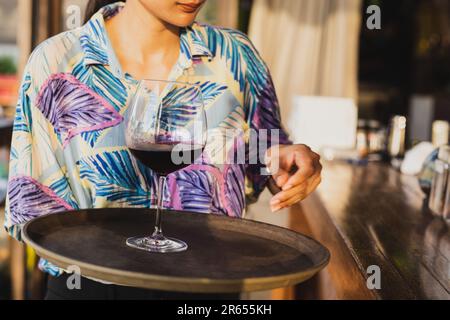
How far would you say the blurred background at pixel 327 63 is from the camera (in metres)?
3.76

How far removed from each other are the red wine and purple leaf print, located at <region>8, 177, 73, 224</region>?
1.31 ft

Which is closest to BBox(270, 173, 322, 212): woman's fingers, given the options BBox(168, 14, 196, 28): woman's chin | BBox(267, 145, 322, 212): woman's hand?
BBox(267, 145, 322, 212): woman's hand

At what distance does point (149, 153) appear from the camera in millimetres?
1095

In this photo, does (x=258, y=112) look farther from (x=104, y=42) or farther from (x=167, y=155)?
(x=167, y=155)

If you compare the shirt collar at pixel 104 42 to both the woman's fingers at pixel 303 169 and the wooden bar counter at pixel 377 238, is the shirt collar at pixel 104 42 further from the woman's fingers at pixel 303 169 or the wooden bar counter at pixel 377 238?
the wooden bar counter at pixel 377 238

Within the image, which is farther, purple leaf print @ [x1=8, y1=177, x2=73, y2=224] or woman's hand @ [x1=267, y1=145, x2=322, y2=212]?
purple leaf print @ [x1=8, y1=177, x2=73, y2=224]

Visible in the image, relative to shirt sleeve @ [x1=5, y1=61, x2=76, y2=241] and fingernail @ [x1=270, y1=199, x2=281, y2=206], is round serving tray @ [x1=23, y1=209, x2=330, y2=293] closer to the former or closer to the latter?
fingernail @ [x1=270, y1=199, x2=281, y2=206]

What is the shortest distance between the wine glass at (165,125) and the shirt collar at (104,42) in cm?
45

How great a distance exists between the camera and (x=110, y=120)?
1.49 m

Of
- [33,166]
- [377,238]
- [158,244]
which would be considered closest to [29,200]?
[33,166]

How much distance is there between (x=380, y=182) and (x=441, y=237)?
113cm

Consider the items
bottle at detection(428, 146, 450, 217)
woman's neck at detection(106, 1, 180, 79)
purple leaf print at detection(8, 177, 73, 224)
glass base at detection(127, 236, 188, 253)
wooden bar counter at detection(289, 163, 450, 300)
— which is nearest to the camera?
glass base at detection(127, 236, 188, 253)

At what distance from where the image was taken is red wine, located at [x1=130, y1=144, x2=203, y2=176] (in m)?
1.08
